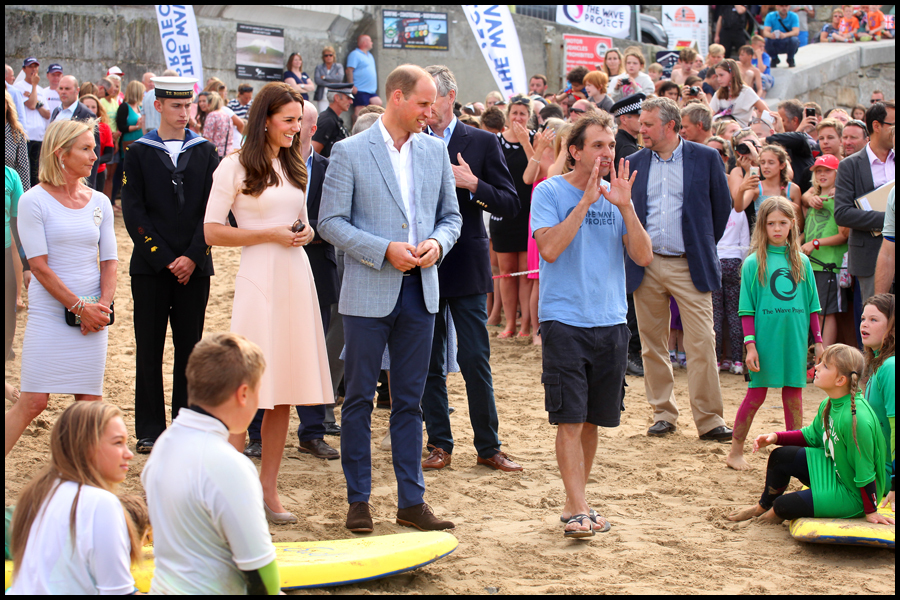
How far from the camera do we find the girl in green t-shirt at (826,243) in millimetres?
7059

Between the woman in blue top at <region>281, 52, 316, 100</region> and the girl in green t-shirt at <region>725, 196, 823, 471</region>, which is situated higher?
the woman in blue top at <region>281, 52, 316, 100</region>

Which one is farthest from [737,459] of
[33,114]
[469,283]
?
[33,114]

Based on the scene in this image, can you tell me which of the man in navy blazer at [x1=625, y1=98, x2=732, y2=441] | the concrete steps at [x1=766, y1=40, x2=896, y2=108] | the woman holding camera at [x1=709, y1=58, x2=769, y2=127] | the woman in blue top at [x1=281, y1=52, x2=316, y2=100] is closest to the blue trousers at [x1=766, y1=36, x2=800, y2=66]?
the concrete steps at [x1=766, y1=40, x2=896, y2=108]

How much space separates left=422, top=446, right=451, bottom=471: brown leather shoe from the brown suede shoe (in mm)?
1059

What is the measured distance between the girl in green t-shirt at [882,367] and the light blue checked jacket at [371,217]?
81.6 inches

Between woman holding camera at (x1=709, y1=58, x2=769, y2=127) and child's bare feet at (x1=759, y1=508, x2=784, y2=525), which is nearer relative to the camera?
child's bare feet at (x1=759, y1=508, x2=784, y2=525)

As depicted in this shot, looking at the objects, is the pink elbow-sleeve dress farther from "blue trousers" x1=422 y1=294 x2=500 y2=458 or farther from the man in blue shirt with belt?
the man in blue shirt with belt

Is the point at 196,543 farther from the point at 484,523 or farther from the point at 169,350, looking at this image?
the point at 169,350

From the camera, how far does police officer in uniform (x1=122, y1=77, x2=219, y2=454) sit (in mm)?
4770

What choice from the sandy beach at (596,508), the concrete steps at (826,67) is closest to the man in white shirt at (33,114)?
the sandy beach at (596,508)

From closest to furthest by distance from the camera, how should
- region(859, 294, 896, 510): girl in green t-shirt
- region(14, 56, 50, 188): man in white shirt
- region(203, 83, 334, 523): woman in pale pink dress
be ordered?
region(203, 83, 334, 523): woman in pale pink dress < region(859, 294, 896, 510): girl in green t-shirt < region(14, 56, 50, 188): man in white shirt

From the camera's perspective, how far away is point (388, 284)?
3828mm

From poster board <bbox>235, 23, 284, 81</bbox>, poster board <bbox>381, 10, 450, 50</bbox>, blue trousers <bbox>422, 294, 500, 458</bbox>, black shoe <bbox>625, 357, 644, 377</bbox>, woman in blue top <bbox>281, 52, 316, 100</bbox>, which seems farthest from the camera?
poster board <bbox>381, 10, 450, 50</bbox>

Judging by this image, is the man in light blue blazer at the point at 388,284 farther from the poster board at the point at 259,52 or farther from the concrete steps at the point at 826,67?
the concrete steps at the point at 826,67
